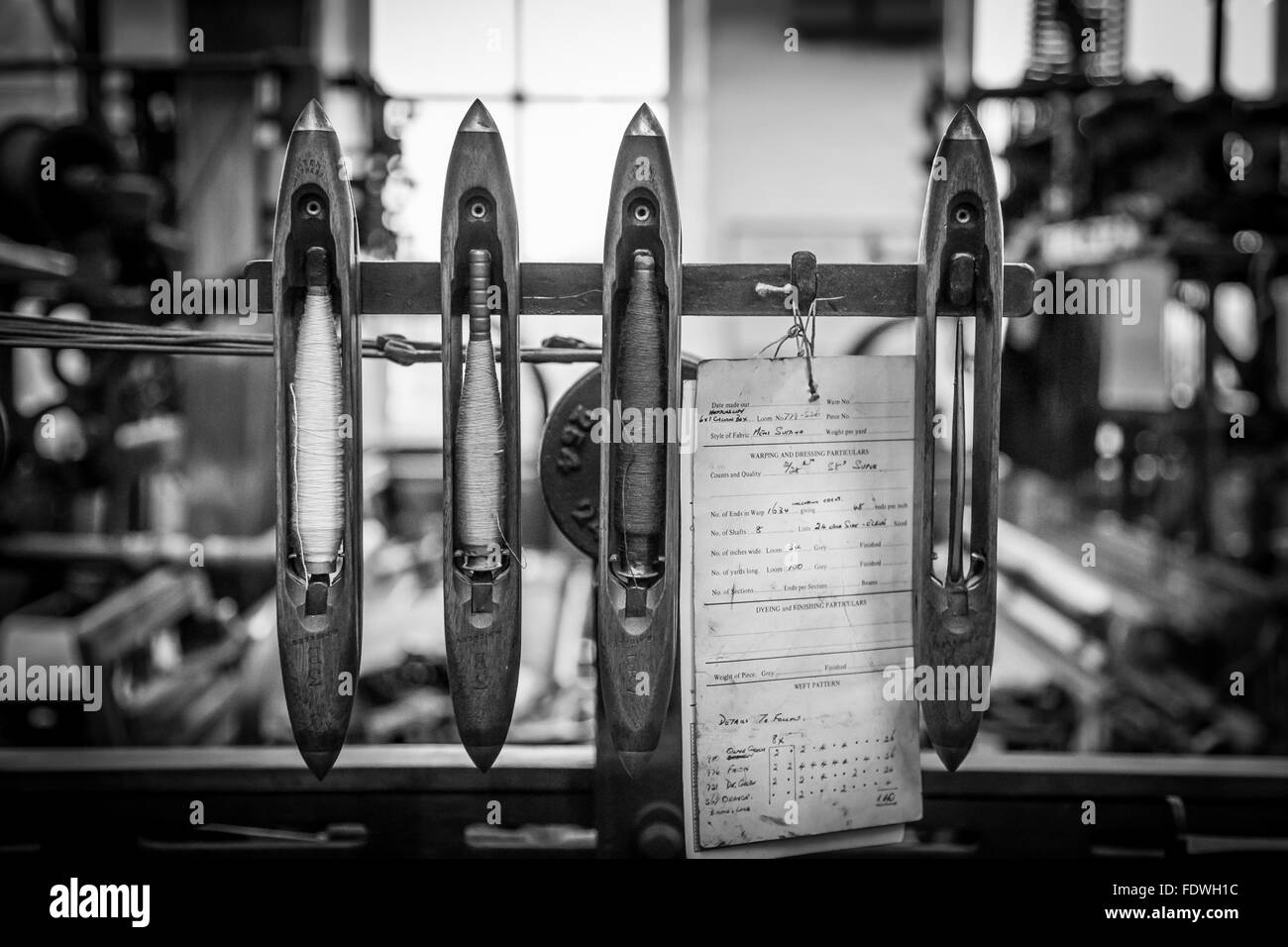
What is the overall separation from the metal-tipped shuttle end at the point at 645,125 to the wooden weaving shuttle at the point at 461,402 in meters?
0.10

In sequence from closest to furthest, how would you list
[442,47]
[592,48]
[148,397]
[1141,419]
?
1. [148,397]
2. [1141,419]
3. [442,47]
4. [592,48]

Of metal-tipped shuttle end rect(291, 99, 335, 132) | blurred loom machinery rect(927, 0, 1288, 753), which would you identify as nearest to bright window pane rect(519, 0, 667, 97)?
blurred loom machinery rect(927, 0, 1288, 753)

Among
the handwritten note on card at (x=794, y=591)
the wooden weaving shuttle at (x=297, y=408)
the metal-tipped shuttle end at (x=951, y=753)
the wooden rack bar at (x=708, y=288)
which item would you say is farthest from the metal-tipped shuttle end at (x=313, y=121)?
the metal-tipped shuttle end at (x=951, y=753)

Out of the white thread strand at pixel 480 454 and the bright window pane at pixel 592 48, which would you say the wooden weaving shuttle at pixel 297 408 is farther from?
the bright window pane at pixel 592 48

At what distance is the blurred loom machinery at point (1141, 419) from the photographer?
107 inches

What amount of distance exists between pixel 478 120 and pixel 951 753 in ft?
1.98

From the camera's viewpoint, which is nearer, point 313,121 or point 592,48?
point 313,121

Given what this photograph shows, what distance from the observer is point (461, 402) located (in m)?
0.77

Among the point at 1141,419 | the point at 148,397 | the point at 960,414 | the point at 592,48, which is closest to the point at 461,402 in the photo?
A: the point at 960,414

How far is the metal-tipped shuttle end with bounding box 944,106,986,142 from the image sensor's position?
2.61ft

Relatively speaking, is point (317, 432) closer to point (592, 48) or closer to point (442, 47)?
point (442, 47)

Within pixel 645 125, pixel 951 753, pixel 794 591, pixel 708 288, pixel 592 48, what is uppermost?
pixel 592 48
